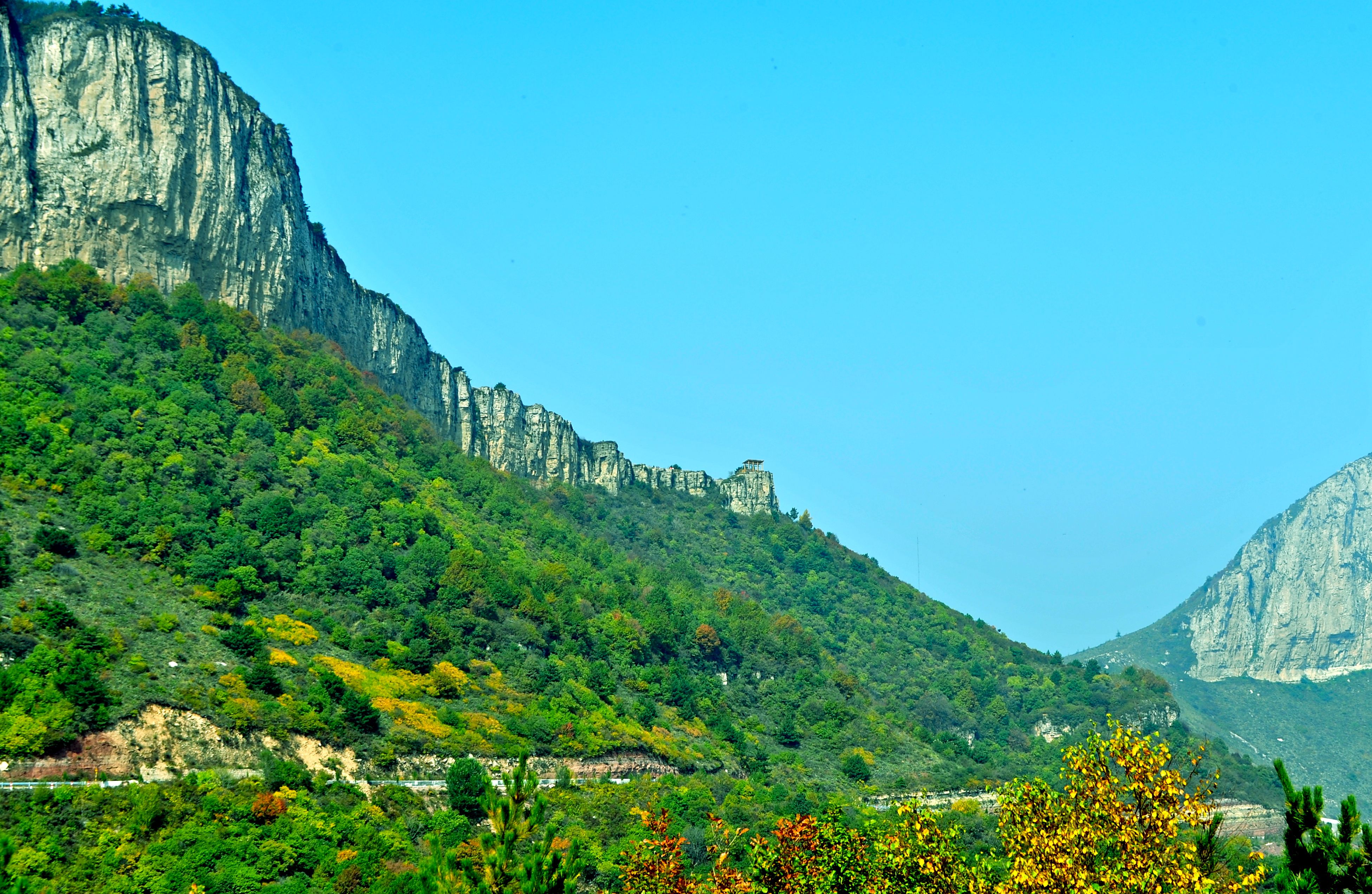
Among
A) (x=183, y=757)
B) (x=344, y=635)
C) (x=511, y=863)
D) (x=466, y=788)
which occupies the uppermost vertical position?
(x=344, y=635)

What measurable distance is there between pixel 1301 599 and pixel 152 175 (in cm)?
16254

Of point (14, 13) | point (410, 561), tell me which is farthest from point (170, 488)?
point (14, 13)

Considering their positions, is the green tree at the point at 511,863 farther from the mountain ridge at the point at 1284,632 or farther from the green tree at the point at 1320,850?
the mountain ridge at the point at 1284,632

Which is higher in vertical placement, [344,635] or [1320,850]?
[344,635]

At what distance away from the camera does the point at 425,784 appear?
40219 mm

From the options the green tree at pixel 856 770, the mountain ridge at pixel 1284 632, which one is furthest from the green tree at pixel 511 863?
the mountain ridge at pixel 1284 632

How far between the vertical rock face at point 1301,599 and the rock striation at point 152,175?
457ft

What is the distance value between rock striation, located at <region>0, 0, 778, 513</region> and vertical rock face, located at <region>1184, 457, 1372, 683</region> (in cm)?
13916

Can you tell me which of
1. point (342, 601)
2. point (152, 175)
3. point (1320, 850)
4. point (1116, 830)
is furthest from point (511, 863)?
point (152, 175)

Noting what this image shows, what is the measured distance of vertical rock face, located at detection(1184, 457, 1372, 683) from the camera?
530 ft

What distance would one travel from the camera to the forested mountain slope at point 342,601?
40812 mm

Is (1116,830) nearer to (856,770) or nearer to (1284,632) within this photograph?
(856,770)

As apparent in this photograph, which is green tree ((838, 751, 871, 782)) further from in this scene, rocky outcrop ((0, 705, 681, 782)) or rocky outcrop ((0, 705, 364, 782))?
rocky outcrop ((0, 705, 364, 782))

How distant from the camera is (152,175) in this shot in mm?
64875
